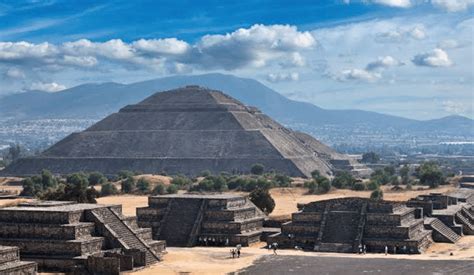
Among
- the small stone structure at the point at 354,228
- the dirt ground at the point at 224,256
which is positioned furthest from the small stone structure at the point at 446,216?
the small stone structure at the point at 354,228

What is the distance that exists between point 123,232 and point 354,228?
1782 cm

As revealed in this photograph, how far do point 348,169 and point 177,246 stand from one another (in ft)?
406

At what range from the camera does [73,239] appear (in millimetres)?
49969

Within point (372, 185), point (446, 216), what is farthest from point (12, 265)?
point (372, 185)

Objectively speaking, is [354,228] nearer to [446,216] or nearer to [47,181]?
[446,216]

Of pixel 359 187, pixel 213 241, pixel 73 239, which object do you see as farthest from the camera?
pixel 359 187

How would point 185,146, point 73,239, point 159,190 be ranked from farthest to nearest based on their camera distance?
1. point 185,146
2. point 159,190
3. point 73,239

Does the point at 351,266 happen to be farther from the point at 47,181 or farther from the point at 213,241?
the point at 47,181

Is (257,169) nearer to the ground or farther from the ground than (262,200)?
farther from the ground

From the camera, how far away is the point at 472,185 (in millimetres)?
→ 126500

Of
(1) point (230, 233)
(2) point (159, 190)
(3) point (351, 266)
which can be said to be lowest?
(3) point (351, 266)

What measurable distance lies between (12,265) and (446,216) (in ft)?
132

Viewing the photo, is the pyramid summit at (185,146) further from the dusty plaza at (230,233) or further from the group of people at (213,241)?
the group of people at (213,241)

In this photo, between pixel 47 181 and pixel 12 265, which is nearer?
pixel 12 265
